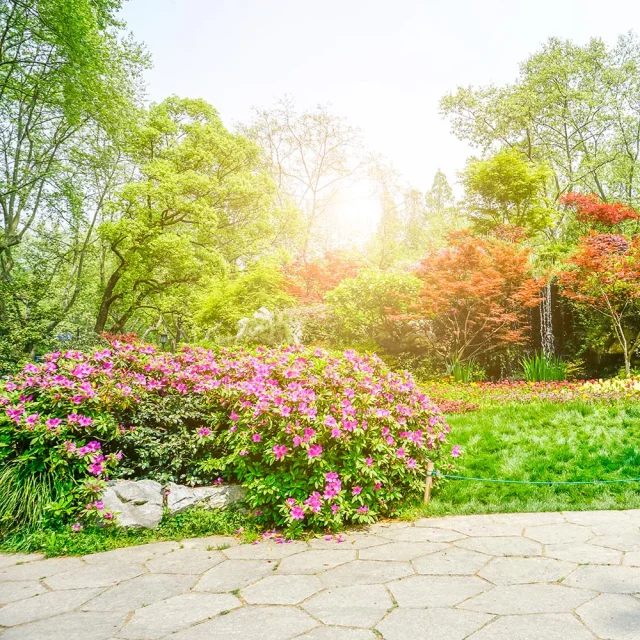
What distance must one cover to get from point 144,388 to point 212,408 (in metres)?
0.60

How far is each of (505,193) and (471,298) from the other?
520 cm

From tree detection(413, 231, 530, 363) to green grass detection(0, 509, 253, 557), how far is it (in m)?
7.53

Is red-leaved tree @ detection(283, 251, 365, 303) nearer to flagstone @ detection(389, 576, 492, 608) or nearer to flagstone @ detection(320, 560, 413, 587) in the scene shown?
flagstone @ detection(320, 560, 413, 587)

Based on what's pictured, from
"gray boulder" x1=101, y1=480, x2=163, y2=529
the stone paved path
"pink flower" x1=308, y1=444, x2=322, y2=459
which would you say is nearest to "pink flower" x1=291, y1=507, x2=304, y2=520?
the stone paved path

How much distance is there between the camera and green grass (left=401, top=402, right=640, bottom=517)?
12.8ft

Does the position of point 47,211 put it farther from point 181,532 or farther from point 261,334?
point 181,532

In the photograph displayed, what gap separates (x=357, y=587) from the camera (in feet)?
8.32

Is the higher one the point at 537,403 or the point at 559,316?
the point at 559,316

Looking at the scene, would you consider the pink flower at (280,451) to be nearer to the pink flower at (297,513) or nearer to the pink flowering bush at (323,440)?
the pink flowering bush at (323,440)

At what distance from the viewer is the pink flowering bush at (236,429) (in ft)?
11.5

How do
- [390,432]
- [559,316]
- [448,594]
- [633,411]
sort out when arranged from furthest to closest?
[559,316] → [633,411] → [390,432] → [448,594]

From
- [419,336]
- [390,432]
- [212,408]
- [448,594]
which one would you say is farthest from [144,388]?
[419,336]

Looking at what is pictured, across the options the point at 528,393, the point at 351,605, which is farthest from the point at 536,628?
the point at 528,393

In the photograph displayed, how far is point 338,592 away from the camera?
2.49m
